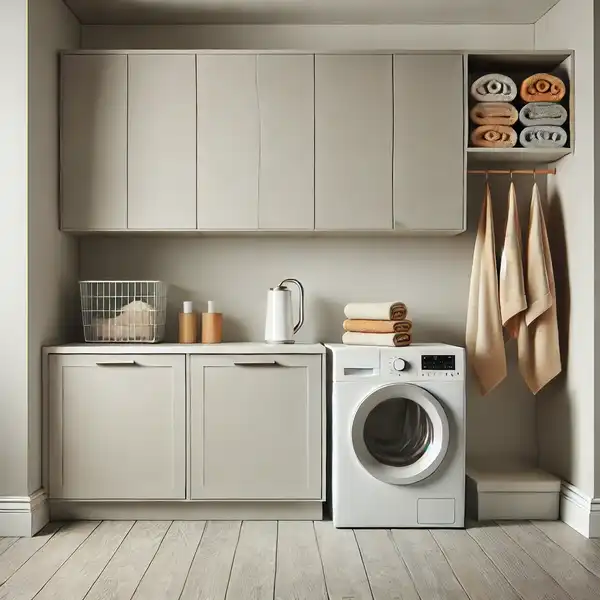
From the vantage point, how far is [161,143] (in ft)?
11.9

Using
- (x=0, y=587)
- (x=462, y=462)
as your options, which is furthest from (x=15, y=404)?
(x=462, y=462)

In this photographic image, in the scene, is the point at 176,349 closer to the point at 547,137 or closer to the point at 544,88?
the point at 547,137

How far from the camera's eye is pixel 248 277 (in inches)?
157

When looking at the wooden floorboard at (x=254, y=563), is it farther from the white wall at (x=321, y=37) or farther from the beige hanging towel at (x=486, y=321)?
the white wall at (x=321, y=37)

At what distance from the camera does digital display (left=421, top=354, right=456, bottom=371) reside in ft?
11.1

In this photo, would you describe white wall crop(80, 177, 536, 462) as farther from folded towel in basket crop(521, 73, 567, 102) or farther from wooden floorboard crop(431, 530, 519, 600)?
wooden floorboard crop(431, 530, 519, 600)

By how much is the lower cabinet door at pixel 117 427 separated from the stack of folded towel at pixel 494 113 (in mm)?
1805

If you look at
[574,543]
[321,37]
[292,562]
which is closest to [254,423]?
[292,562]

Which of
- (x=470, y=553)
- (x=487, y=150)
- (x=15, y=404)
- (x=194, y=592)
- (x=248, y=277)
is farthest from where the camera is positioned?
(x=248, y=277)

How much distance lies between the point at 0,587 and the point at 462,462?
195 centimetres

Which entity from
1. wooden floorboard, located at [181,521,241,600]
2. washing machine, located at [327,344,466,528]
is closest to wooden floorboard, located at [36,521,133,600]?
wooden floorboard, located at [181,521,241,600]

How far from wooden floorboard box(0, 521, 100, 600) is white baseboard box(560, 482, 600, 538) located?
2.15m

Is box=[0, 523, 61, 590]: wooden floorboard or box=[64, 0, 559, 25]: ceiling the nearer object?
box=[0, 523, 61, 590]: wooden floorboard

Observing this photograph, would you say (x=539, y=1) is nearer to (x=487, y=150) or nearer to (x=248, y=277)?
(x=487, y=150)
